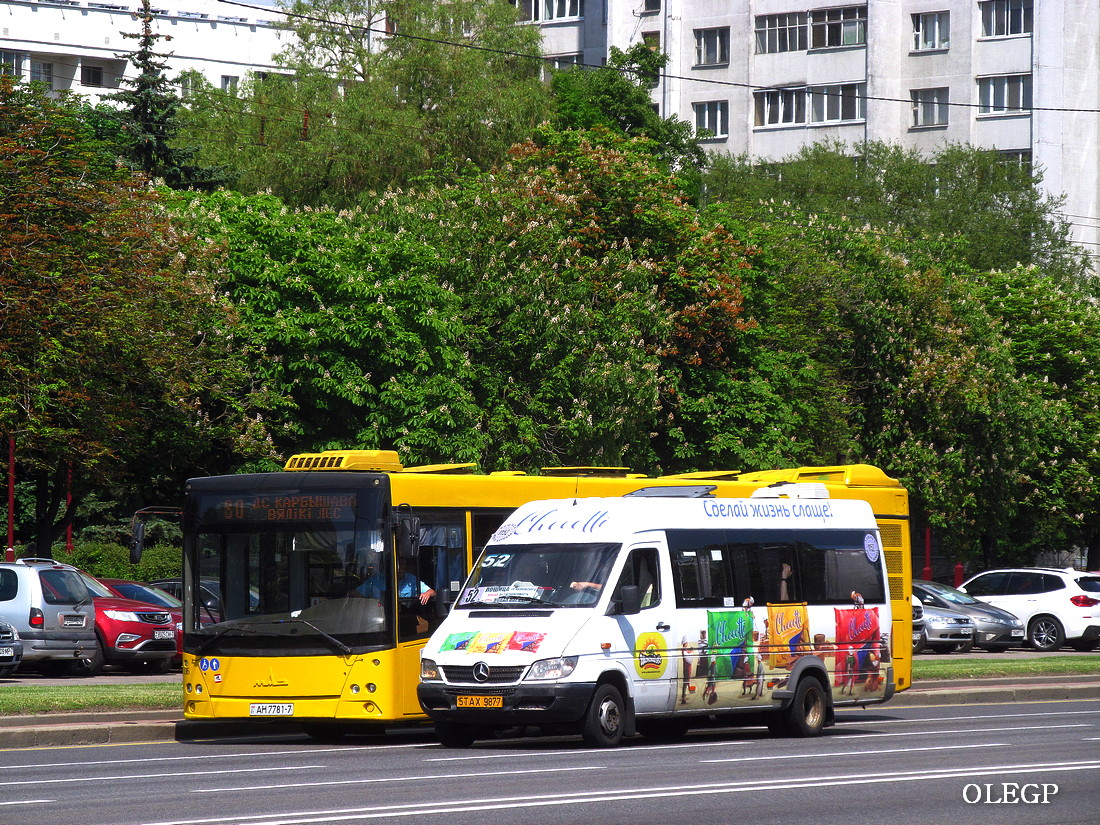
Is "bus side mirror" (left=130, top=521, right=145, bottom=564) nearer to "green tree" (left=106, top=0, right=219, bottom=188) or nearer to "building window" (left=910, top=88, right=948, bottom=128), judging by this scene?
"green tree" (left=106, top=0, right=219, bottom=188)

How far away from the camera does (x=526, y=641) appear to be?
49.9 ft

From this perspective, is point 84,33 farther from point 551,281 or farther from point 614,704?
point 614,704

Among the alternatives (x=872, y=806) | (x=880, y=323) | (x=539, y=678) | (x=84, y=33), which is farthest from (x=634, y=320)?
(x=84, y=33)

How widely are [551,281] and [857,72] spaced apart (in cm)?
4400

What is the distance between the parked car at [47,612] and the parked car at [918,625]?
17.3 m

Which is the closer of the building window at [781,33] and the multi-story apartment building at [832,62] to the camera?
the multi-story apartment building at [832,62]

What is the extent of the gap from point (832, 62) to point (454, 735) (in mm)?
65137

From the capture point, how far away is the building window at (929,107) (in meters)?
74.8

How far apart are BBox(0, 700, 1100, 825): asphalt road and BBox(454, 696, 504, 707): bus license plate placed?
18.6 inches

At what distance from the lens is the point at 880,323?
4512cm

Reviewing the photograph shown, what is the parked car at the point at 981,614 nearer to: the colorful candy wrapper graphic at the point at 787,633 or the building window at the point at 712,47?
the colorful candy wrapper graphic at the point at 787,633

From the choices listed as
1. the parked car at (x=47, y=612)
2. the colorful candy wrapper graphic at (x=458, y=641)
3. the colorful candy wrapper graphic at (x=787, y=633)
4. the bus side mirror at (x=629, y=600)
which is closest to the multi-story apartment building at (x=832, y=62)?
the parked car at (x=47, y=612)

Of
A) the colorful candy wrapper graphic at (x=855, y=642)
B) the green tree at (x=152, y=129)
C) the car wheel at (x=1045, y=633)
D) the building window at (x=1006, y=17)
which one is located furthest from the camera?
the building window at (x=1006, y=17)

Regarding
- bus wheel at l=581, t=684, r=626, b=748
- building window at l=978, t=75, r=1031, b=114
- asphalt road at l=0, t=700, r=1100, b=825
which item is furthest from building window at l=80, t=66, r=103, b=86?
bus wheel at l=581, t=684, r=626, b=748
